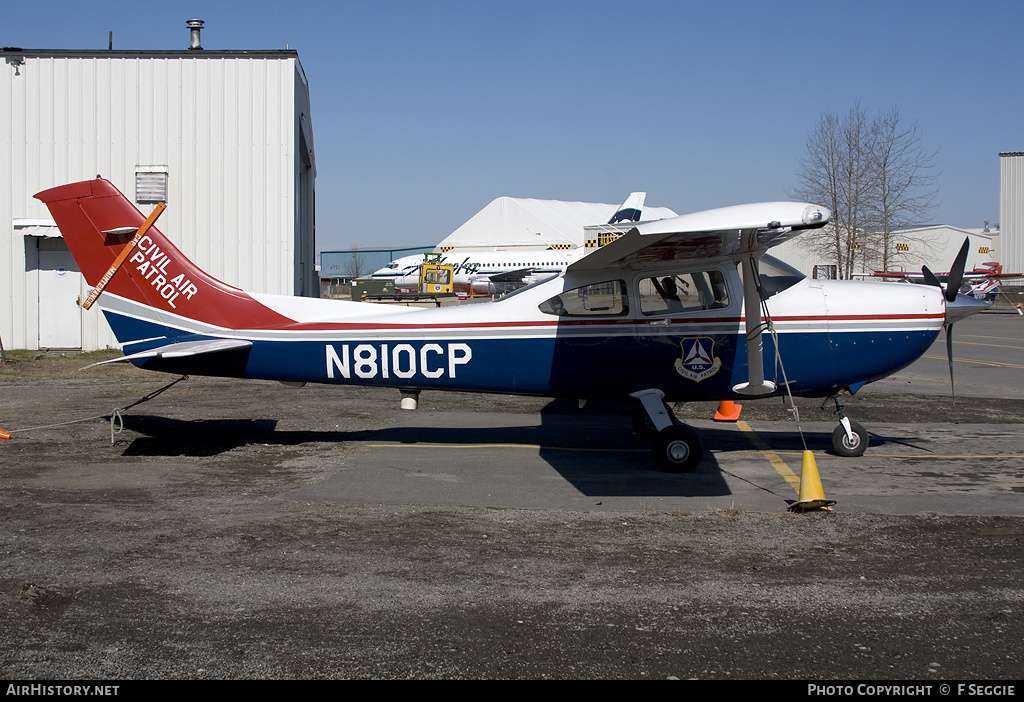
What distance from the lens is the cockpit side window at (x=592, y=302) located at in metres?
8.27

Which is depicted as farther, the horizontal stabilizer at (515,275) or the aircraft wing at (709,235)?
the horizontal stabilizer at (515,275)

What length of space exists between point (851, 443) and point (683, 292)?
8.20ft

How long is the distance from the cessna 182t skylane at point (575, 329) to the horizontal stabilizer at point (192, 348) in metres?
0.02

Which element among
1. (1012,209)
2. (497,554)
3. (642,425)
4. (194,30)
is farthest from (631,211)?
(497,554)

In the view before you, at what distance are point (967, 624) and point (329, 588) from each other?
356cm

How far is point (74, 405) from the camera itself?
11695 mm

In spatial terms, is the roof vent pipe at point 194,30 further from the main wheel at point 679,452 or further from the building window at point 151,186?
the main wheel at point 679,452

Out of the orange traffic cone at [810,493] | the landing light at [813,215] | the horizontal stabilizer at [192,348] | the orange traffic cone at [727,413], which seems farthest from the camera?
the orange traffic cone at [727,413]

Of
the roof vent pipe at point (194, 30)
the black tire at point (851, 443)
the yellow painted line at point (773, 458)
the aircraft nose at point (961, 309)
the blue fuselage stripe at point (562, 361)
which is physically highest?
A: the roof vent pipe at point (194, 30)

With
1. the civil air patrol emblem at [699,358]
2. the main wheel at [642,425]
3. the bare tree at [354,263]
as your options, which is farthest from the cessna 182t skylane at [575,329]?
the bare tree at [354,263]
